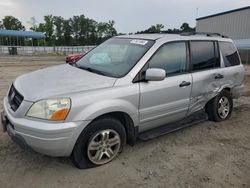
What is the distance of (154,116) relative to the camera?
3.67 meters

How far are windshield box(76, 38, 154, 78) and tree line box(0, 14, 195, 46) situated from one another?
61237mm

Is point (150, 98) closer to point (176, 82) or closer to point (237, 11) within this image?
point (176, 82)

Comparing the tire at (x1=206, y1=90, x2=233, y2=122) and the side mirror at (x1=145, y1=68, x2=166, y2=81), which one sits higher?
the side mirror at (x1=145, y1=68, x2=166, y2=81)

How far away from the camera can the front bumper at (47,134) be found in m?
2.72

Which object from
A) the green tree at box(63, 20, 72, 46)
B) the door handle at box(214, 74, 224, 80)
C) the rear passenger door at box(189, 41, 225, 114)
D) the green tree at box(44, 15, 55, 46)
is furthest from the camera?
the green tree at box(63, 20, 72, 46)

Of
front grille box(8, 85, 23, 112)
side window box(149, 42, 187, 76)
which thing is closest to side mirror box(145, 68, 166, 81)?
side window box(149, 42, 187, 76)

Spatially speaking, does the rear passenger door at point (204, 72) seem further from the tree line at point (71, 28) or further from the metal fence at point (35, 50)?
the tree line at point (71, 28)

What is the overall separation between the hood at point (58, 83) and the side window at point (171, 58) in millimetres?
812

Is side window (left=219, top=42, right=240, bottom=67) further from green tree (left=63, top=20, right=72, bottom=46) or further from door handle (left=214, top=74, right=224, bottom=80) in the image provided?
green tree (left=63, top=20, right=72, bottom=46)

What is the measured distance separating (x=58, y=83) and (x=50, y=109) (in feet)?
1.60

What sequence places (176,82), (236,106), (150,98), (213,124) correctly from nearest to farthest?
(150,98) → (176,82) → (213,124) → (236,106)

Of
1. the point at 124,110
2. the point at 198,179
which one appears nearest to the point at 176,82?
the point at 124,110

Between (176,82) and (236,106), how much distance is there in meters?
3.26

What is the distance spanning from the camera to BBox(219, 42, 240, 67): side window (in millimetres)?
4836
